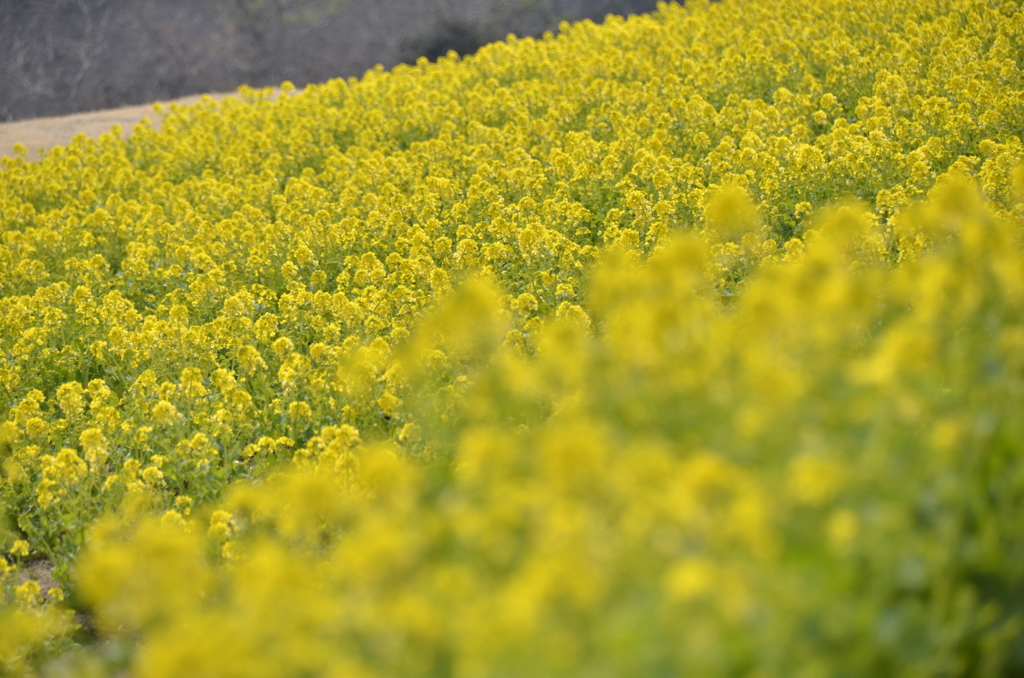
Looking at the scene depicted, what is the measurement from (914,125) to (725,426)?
609 centimetres

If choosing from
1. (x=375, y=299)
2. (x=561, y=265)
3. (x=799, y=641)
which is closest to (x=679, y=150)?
(x=561, y=265)

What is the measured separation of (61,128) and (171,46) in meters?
18.5

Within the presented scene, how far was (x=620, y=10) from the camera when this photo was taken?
27734mm

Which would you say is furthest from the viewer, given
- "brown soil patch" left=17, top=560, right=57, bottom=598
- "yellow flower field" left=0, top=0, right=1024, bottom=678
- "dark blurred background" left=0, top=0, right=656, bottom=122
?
"dark blurred background" left=0, top=0, right=656, bottom=122

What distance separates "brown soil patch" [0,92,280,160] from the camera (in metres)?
16.6

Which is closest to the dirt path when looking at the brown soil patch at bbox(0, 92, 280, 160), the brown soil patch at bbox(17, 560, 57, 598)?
the brown soil patch at bbox(0, 92, 280, 160)

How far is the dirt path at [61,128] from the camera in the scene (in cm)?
Result: 1662

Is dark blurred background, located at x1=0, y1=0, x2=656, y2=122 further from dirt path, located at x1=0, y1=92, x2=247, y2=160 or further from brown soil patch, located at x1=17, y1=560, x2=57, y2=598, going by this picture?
brown soil patch, located at x1=17, y1=560, x2=57, y2=598

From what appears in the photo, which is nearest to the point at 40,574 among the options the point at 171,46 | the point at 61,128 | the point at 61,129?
the point at 61,129

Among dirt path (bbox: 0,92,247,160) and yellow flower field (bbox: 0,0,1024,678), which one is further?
dirt path (bbox: 0,92,247,160)

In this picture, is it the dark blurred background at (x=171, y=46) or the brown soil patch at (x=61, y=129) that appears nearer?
the brown soil patch at (x=61, y=129)

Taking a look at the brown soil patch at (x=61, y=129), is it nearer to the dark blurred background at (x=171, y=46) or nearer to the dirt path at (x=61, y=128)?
the dirt path at (x=61, y=128)

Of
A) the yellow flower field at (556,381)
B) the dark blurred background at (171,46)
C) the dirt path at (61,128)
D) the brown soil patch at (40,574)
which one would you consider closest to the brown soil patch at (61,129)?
the dirt path at (61,128)

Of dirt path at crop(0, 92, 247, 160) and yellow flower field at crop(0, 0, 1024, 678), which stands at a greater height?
dirt path at crop(0, 92, 247, 160)
